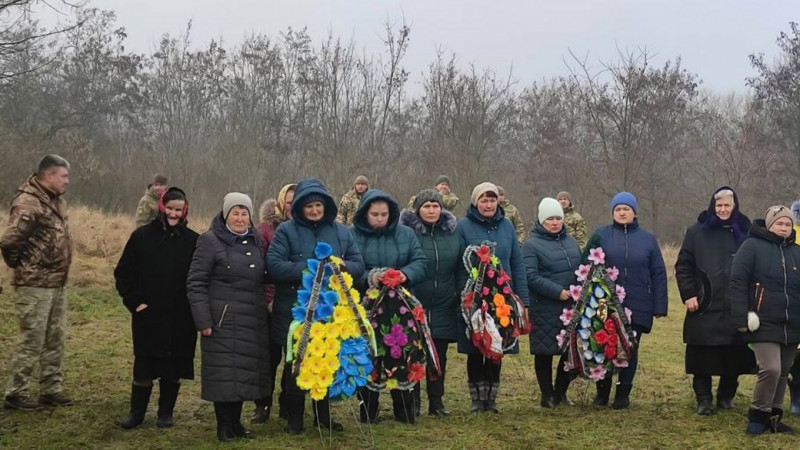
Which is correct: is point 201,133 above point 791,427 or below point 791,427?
above

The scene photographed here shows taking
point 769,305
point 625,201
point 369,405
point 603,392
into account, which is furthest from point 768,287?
point 369,405

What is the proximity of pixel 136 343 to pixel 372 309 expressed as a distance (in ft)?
5.75

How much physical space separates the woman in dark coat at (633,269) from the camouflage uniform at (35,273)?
4.46m

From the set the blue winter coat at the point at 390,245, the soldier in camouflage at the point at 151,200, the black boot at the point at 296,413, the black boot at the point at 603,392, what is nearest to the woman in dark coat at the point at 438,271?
the blue winter coat at the point at 390,245

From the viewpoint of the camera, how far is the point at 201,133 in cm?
2770

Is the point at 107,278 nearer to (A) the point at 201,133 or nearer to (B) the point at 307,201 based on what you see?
(B) the point at 307,201

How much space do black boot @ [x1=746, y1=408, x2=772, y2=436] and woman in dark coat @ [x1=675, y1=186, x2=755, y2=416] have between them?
0.64 metres

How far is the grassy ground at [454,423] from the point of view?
17.5ft

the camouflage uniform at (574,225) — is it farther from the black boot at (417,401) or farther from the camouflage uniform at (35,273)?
the camouflage uniform at (35,273)

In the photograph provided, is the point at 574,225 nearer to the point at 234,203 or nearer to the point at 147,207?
the point at 147,207

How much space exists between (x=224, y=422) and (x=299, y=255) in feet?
4.23

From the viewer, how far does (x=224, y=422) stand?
5.30 m

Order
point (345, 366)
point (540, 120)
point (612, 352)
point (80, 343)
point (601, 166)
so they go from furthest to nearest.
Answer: point (540, 120) < point (601, 166) < point (80, 343) < point (612, 352) < point (345, 366)

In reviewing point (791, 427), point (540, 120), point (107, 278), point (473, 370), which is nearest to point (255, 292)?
point (473, 370)
